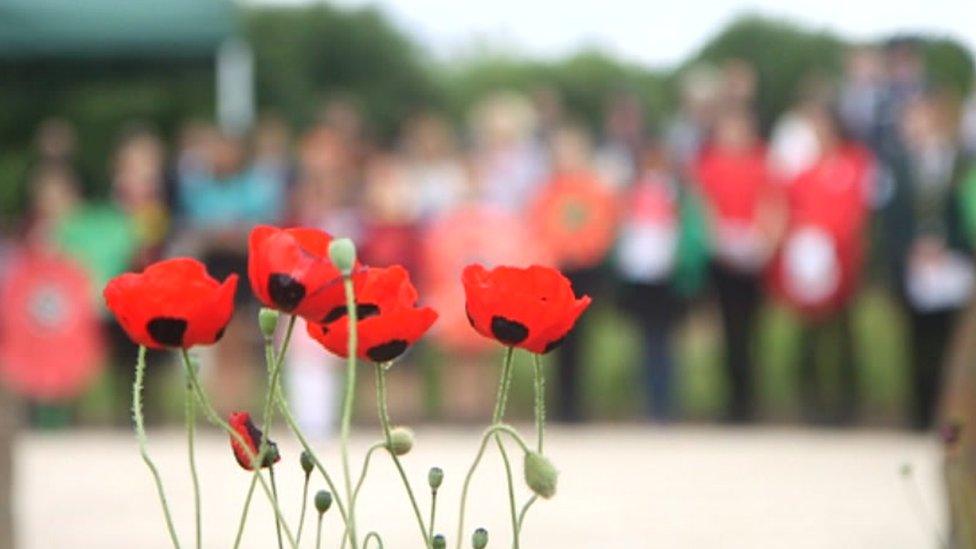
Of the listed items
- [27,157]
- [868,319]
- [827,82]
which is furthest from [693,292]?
[27,157]

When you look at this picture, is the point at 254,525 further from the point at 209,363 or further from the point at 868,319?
the point at 868,319

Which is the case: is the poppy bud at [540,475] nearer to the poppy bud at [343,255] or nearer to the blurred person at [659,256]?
the poppy bud at [343,255]

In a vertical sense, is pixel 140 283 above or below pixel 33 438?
above

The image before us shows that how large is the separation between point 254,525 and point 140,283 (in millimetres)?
6238

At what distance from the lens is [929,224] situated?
487 inches

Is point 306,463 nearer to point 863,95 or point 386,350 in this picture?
point 386,350

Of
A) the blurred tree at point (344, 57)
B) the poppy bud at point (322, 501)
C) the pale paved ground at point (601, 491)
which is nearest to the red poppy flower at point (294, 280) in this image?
the poppy bud at point (322, 501)

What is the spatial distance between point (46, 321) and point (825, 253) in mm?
4733

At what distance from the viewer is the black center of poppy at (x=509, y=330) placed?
2309 mm

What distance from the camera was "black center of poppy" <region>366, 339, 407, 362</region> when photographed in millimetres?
2273

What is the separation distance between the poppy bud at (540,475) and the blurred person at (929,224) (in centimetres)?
1011

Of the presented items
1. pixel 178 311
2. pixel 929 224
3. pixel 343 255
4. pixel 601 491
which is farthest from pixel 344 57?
pixel 343 255

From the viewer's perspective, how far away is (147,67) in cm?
1709

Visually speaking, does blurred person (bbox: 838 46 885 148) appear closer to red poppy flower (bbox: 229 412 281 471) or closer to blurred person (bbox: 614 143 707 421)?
blurred person (bbox: 614 143 707 421)
